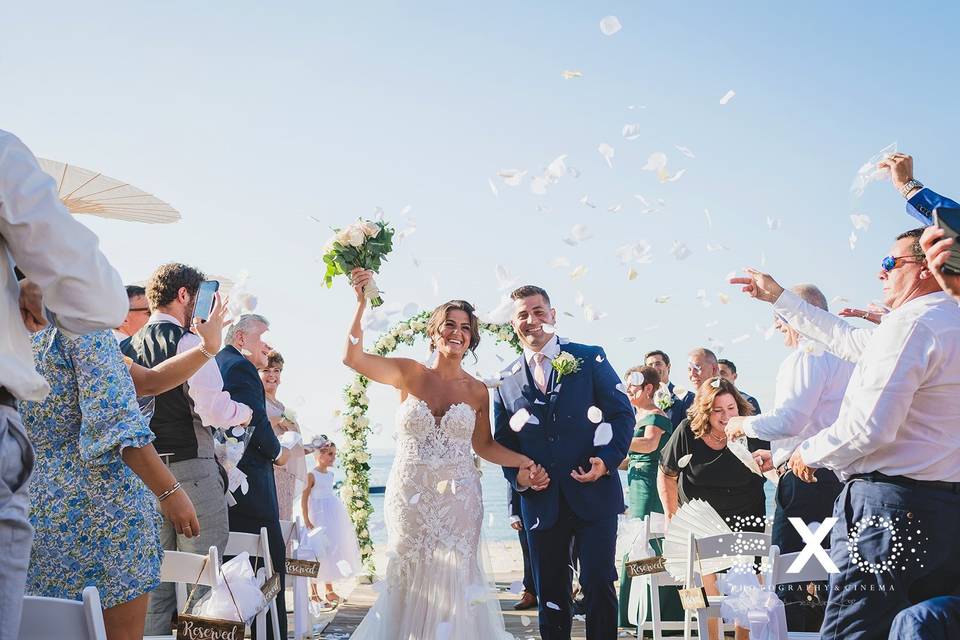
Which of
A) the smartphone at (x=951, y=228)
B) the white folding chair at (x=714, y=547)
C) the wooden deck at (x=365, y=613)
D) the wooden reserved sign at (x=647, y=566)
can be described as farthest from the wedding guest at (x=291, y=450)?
the smartphone at (x=951, y=228)

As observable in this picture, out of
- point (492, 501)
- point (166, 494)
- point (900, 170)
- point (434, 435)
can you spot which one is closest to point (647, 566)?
point (434, 435)

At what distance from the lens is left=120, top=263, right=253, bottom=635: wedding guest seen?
4.63m

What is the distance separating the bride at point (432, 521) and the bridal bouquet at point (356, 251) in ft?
1.65

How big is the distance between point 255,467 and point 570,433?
1.99 m

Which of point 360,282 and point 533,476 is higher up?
point 360,282

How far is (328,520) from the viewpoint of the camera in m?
9.45

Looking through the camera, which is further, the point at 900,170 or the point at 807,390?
the point at 807,390

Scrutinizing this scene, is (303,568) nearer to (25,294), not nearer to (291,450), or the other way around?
(25,294)

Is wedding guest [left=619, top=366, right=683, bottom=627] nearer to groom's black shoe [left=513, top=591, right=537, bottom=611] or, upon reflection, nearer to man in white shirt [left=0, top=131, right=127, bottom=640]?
groom's black shoe [left=513, top=591, right=537, bottom=611]

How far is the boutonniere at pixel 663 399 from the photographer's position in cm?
823

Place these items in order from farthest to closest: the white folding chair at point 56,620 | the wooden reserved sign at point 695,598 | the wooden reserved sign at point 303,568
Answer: the wooden reserved sign at point 303,568, the wooden reserved sign at point 695,598, the white folding chair at point 56,620

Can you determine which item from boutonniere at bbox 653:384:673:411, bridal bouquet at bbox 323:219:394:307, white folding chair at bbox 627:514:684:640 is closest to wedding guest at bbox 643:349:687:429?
boutonniere at bbox 653:384:673:411

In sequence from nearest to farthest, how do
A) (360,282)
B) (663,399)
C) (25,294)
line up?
(25,294) < (360,282) < (663,399)

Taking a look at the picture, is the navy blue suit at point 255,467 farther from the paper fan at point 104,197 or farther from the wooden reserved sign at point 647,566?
the wooden reserved sign at point 647,566
